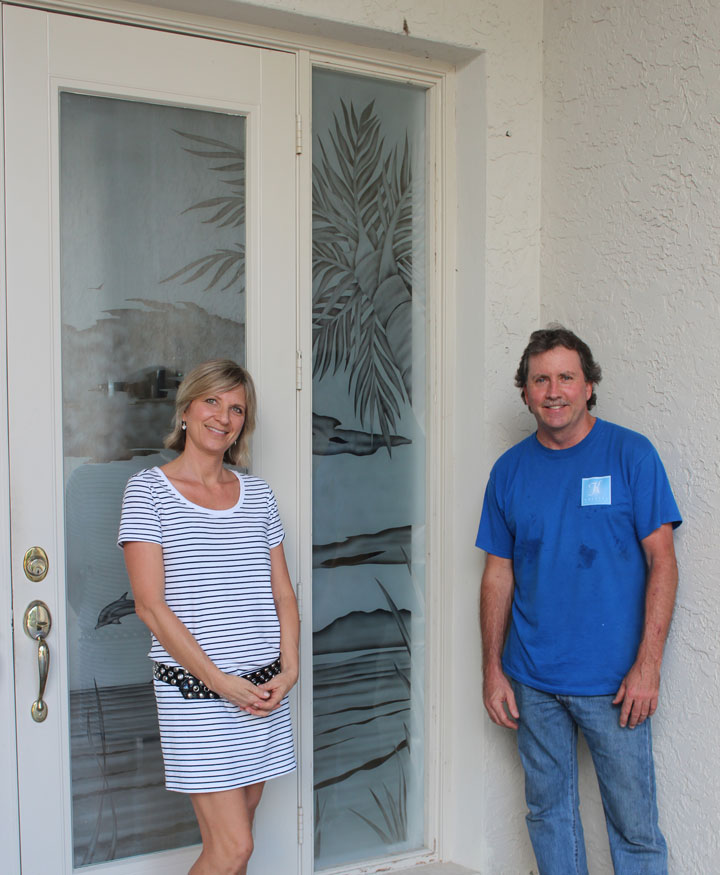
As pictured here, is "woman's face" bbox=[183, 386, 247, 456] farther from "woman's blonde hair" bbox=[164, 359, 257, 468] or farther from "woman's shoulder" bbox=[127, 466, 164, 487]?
"woman's shoulder" bbox=[127, 466, 164, 487]

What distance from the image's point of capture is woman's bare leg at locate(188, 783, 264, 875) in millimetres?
2014

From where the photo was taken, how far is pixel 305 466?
2635 mm

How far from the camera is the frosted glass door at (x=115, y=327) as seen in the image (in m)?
2.31

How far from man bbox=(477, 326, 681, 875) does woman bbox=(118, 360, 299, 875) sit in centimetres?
69

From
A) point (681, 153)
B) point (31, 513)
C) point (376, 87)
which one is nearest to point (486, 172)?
point (376, 87)

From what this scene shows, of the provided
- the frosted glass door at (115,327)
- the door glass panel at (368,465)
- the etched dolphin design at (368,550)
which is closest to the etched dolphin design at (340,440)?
the door glass panel at (368,465)

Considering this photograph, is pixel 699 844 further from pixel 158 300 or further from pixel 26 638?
pixel 158 300

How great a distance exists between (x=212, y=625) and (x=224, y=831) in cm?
48

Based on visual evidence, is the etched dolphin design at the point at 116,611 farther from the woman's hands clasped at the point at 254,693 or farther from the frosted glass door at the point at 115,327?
Answer: the woman's hands clasped at the point at 254,693

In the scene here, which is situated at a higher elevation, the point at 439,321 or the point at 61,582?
the point at 439,321

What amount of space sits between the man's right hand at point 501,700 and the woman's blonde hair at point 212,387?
994 mm

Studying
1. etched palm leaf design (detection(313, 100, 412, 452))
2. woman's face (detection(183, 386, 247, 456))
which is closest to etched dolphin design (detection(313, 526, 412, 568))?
etched palm leaf design (detection(313, 100, 412, 452))

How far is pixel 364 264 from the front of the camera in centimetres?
277

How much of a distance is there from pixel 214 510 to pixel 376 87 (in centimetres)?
152
